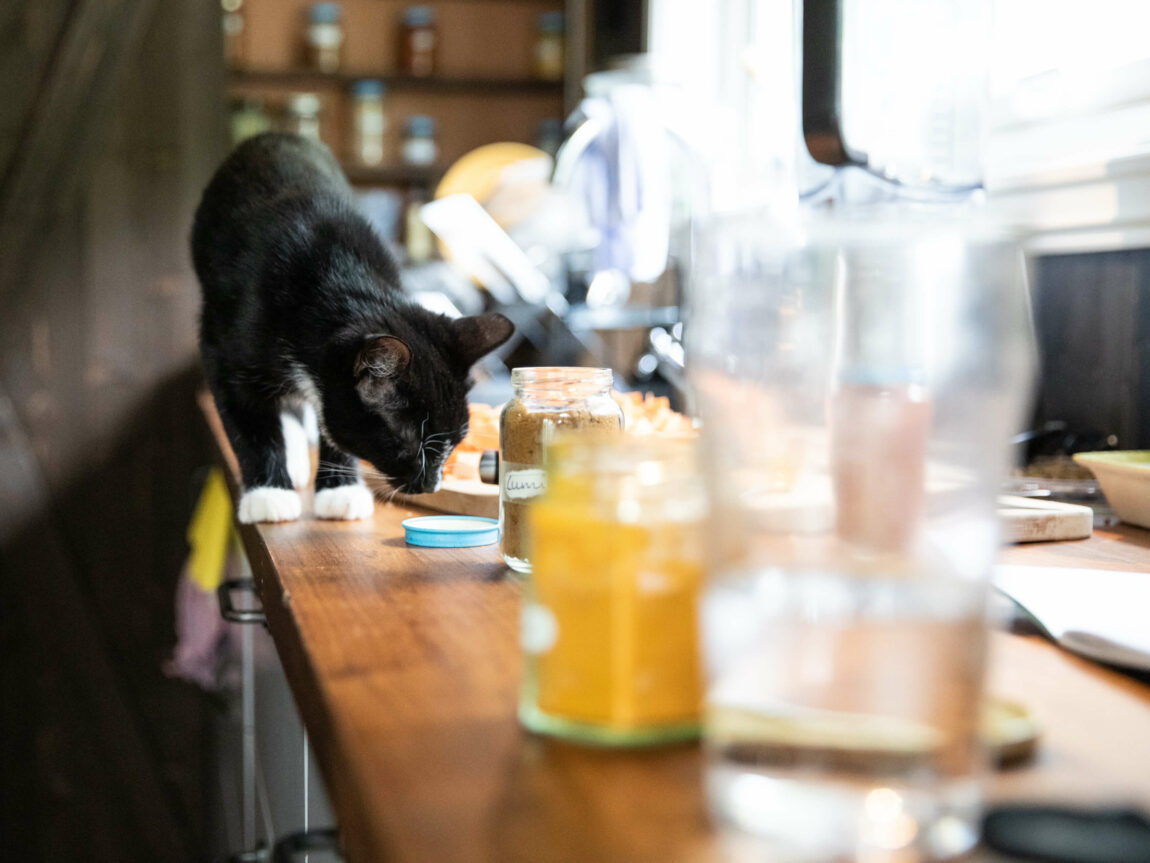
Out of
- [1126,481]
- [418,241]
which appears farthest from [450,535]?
[418,241]

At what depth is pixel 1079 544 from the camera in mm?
925

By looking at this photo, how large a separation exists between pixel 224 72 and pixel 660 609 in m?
2.61

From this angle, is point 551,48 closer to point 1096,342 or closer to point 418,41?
point 418,41

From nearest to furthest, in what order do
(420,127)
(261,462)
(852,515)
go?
(852,515)
(261,462)
(420,127)

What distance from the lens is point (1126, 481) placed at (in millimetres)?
1006

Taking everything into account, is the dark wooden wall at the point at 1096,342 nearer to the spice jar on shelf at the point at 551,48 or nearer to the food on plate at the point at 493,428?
the food on plate at the point at 493,428

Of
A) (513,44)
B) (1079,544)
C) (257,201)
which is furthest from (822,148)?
(513,44)

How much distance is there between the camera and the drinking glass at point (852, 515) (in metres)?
0.35

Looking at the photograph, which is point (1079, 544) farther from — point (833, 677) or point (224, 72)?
point (224, 72)

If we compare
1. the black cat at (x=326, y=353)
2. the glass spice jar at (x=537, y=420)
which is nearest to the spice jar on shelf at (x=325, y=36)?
the black cat at (x=326, y=353)

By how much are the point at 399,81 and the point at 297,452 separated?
2860 mm

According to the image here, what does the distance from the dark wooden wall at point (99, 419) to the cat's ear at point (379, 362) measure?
1.57 m

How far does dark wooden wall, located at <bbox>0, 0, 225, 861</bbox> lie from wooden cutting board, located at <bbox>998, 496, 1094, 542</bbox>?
2131 millimetres

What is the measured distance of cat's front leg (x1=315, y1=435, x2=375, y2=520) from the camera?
3.74 ft
